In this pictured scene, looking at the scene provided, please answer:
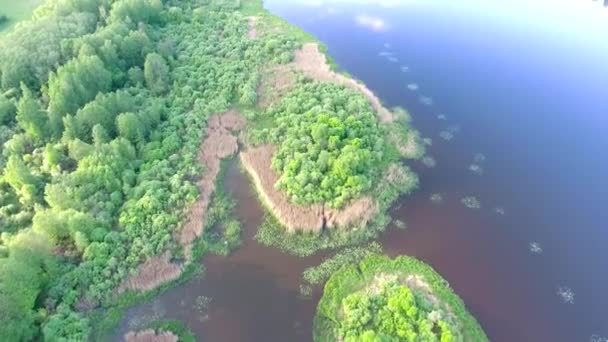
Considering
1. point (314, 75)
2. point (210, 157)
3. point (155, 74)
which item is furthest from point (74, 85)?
point (314, 75)

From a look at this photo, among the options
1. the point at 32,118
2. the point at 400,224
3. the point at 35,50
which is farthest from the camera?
the point at 35,50

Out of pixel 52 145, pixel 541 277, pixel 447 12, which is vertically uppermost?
pixel 447 12

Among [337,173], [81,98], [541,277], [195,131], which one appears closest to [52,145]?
[81,98]

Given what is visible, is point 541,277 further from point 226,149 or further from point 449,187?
point 226,149

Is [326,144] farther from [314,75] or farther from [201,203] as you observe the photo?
[314,75]

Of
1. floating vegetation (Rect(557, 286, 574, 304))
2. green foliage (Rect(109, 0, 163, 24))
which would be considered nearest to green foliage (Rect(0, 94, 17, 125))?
green foliage (Rect(109, 0, 163, 24))

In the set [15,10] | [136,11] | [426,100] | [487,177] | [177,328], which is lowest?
[177,328]
